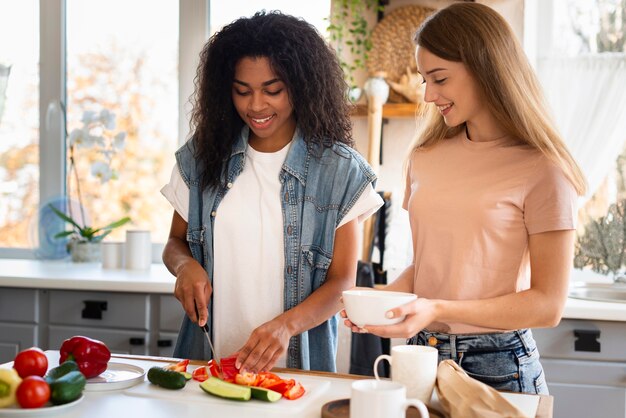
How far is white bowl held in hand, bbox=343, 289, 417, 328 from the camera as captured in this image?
1256 millimetres

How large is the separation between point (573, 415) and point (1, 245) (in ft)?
8.79

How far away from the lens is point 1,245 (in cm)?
372

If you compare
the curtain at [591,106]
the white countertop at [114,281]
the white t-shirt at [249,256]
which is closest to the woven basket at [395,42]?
the curtain at [591,106]

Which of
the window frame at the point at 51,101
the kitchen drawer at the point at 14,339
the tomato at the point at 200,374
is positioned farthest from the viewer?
the window frame at the point at 51,101

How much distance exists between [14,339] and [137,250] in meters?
0.59

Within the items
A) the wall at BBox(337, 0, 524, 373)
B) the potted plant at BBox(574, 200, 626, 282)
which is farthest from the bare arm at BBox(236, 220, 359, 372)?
the potted plant at BBox(574, 200, 626, 282)

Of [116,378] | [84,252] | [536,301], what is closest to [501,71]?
[536,301]

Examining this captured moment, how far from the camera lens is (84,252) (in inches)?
135

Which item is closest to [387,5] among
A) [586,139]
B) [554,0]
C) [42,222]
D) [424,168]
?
[554,0]

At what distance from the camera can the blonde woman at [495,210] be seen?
145 centimetres

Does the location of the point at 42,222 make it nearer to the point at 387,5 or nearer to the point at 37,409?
the point at 387,5

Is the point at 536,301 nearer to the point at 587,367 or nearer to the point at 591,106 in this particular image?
the point at 587,367

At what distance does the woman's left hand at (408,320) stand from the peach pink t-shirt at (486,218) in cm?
21

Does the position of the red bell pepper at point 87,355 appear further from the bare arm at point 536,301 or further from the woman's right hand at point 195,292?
the bare arm at point 536,301
